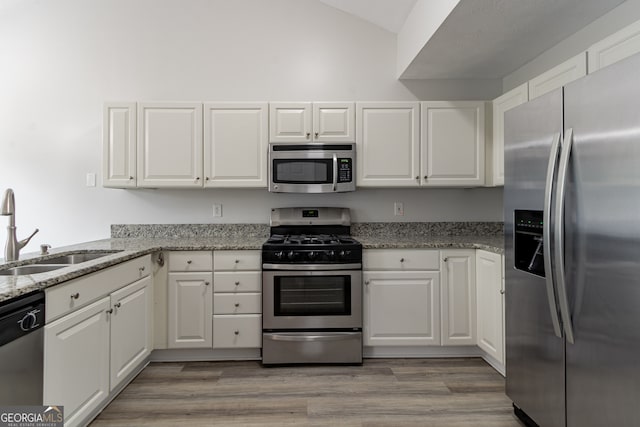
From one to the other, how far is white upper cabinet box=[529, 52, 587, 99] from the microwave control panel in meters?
1.33

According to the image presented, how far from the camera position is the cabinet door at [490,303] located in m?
2.42

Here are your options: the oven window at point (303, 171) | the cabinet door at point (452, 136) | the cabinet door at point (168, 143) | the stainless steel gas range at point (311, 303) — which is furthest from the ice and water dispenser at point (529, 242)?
the cabinet door at point (168, 143)

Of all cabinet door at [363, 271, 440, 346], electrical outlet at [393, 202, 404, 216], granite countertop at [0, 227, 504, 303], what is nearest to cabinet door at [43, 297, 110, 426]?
granite countertop at [0, 227, 504, 303]

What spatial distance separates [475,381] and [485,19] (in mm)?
2274

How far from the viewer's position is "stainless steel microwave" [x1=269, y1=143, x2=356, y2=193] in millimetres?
2955

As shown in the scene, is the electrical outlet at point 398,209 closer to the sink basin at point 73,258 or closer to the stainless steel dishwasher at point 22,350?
the sink basin at point 73,258

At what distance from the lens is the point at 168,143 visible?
2.96m

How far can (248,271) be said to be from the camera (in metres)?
2.73

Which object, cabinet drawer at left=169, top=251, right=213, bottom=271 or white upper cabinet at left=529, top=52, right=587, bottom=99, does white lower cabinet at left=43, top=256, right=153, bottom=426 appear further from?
white upper cabinet at left=529, top=52, right=587, bottom=99

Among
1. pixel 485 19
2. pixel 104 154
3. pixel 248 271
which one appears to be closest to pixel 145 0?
pixel 104 154

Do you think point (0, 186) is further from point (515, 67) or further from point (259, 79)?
point (515, 67)

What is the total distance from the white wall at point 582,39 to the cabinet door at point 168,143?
2.65 m

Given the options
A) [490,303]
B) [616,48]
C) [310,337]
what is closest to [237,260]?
[310,337]

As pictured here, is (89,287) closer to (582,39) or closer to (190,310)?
(190,310)
